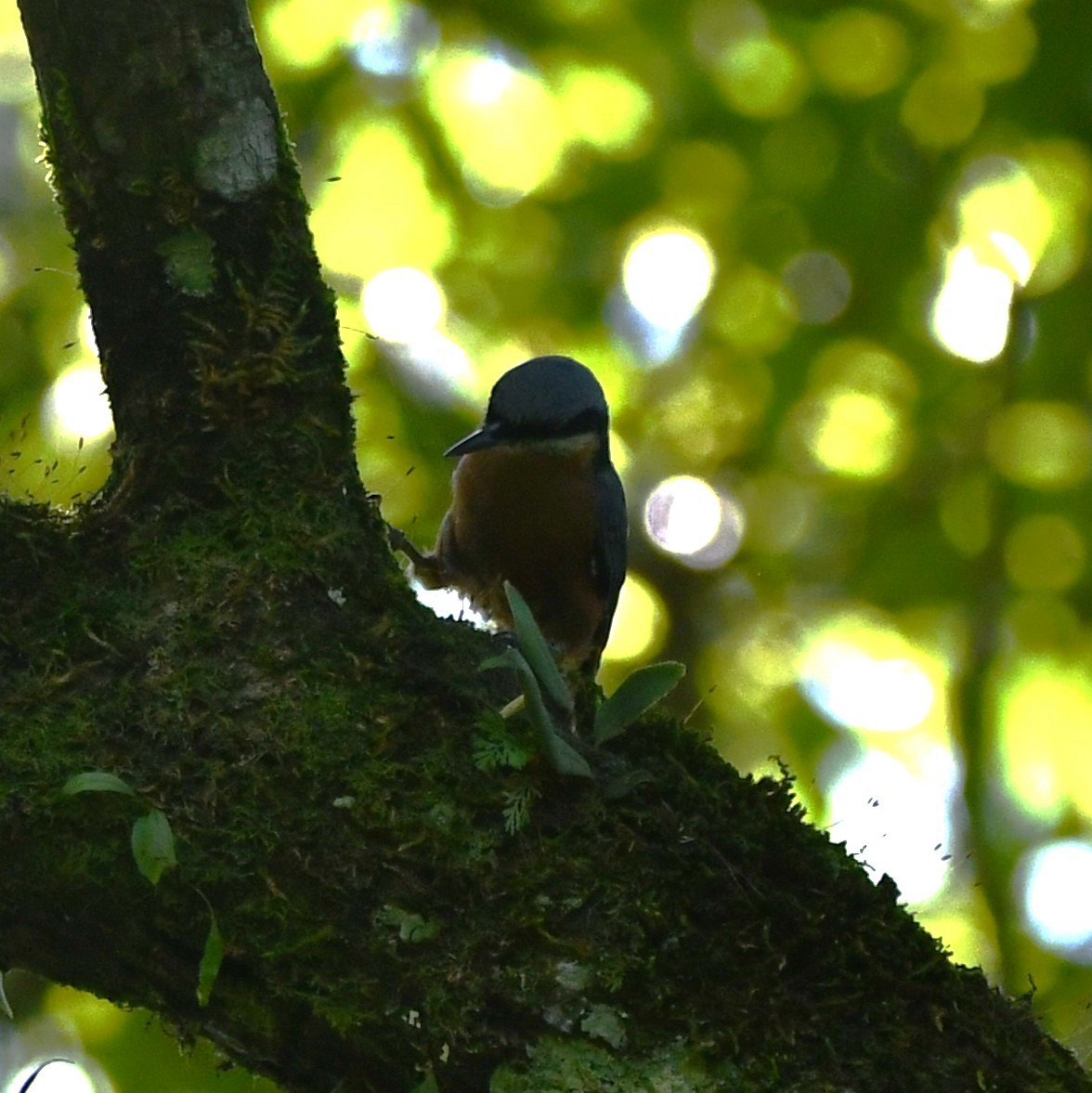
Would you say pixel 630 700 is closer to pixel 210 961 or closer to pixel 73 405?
pixel 210 961

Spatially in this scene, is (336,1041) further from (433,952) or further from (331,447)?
(331,447)

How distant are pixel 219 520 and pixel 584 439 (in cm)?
300

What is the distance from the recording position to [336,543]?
2893mm

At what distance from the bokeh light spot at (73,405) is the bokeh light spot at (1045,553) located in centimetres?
356

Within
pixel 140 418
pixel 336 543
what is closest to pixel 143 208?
pixel 140 418

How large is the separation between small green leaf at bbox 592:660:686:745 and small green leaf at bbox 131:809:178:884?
731 millimetres

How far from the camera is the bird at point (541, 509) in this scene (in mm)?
5543

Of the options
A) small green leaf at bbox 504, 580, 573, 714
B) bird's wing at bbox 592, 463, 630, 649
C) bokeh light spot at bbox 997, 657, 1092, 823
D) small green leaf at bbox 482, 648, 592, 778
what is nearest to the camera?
small green leaf at bbox 482, 648, 592, 778

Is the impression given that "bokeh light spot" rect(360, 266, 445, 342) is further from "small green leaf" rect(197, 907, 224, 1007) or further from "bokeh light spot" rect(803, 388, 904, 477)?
"small green leaf" rect(197, 907, 224, 1007)

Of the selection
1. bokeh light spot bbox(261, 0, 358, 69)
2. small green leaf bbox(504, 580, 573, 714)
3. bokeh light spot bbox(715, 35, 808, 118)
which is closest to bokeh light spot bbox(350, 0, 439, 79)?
bokeh light spot bbox(261, 0, 358, 69)

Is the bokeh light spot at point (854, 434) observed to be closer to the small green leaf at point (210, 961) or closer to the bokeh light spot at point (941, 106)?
the bokeh light spot at point (941, 106)

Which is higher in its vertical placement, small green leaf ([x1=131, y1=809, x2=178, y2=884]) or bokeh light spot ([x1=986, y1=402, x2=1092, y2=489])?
small green leaf ([x1=131, y1=809, x2=178, y2=884])

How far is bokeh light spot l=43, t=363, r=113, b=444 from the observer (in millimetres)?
5145

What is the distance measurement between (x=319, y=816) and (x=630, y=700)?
1.90 ft
